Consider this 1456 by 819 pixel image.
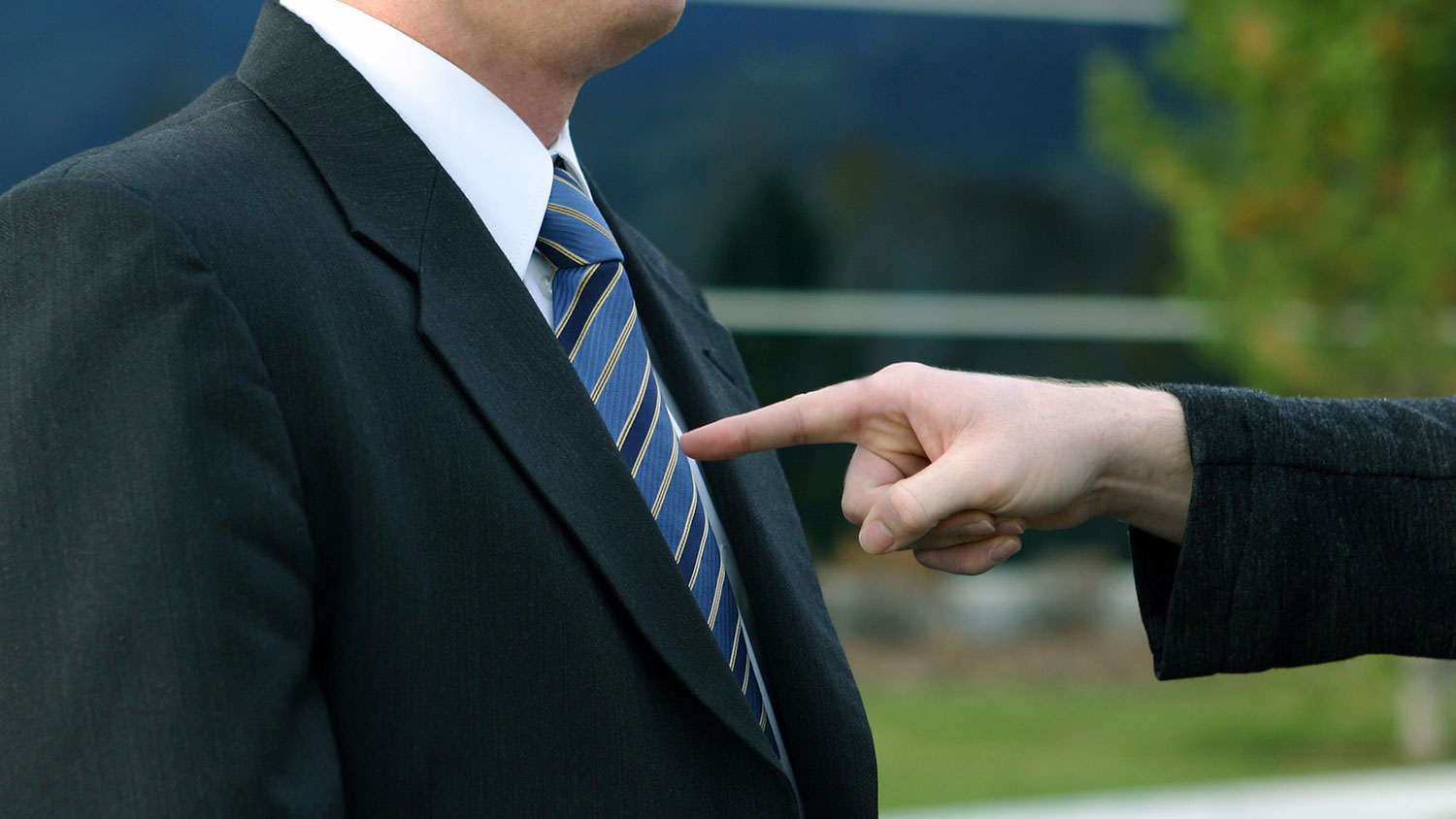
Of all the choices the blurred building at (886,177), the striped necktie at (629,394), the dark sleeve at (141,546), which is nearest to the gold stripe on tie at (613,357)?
the striped necktie at (629,394)

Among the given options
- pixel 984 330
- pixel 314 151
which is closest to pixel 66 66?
pixel 984 330

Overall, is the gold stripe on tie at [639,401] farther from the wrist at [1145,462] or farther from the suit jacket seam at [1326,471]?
the suit jacket seam at [1326,471]

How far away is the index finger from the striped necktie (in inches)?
2.8

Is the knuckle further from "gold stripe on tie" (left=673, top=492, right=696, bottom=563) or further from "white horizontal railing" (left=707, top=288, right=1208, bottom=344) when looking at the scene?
"white horizontal railing" (left=707, top=288, right=1208, bottom=344)

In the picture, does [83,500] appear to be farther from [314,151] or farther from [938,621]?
[938,621]

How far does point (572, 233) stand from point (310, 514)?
21.5 inches

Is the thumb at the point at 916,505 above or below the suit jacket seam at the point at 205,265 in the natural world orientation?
below

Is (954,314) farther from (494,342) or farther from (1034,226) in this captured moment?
(494,342)

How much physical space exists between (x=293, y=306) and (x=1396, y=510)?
1425 mm

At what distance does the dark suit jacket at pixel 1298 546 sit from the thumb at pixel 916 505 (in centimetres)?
39

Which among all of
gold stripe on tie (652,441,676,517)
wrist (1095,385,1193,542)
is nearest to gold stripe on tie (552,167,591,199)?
gold stripe on tie (652,441,676,517)

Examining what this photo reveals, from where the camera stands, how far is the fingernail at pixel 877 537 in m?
1.56

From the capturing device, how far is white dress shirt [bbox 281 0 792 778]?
160 cm

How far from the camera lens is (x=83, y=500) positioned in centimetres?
117
